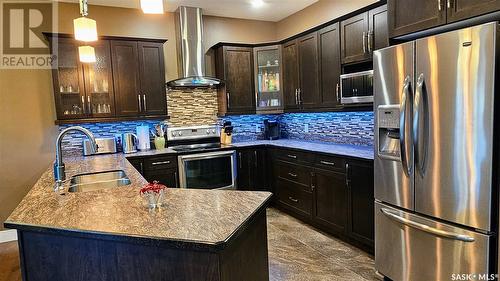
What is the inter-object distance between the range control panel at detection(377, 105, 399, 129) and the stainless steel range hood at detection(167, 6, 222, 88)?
8.22ft

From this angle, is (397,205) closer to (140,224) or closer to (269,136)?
(140,224)

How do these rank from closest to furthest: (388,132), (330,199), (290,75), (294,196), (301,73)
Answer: (388,132), (330,199), (294,196), (301,73), (290,75)

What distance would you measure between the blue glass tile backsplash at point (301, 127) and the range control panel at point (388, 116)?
1303 millimetres

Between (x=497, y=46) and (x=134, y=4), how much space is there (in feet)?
12.8

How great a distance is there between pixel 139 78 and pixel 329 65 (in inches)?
93.1

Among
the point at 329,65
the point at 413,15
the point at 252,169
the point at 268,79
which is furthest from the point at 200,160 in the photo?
the point at 413,15

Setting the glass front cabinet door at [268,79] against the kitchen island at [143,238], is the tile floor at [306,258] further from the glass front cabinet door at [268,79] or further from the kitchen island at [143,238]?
the glass front cabinet door at [268,79]

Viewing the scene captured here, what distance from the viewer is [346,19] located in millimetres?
3496

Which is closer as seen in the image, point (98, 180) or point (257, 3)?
point (98, 180)

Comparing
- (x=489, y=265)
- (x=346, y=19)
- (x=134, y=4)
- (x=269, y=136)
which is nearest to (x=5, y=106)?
(x=134, y=4)

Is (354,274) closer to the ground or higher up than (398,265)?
closer to the ground

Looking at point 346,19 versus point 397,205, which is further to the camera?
point 346,19

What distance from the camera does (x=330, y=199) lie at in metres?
3.47

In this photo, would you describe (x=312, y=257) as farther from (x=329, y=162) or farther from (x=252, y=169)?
(x=252, y=169)
